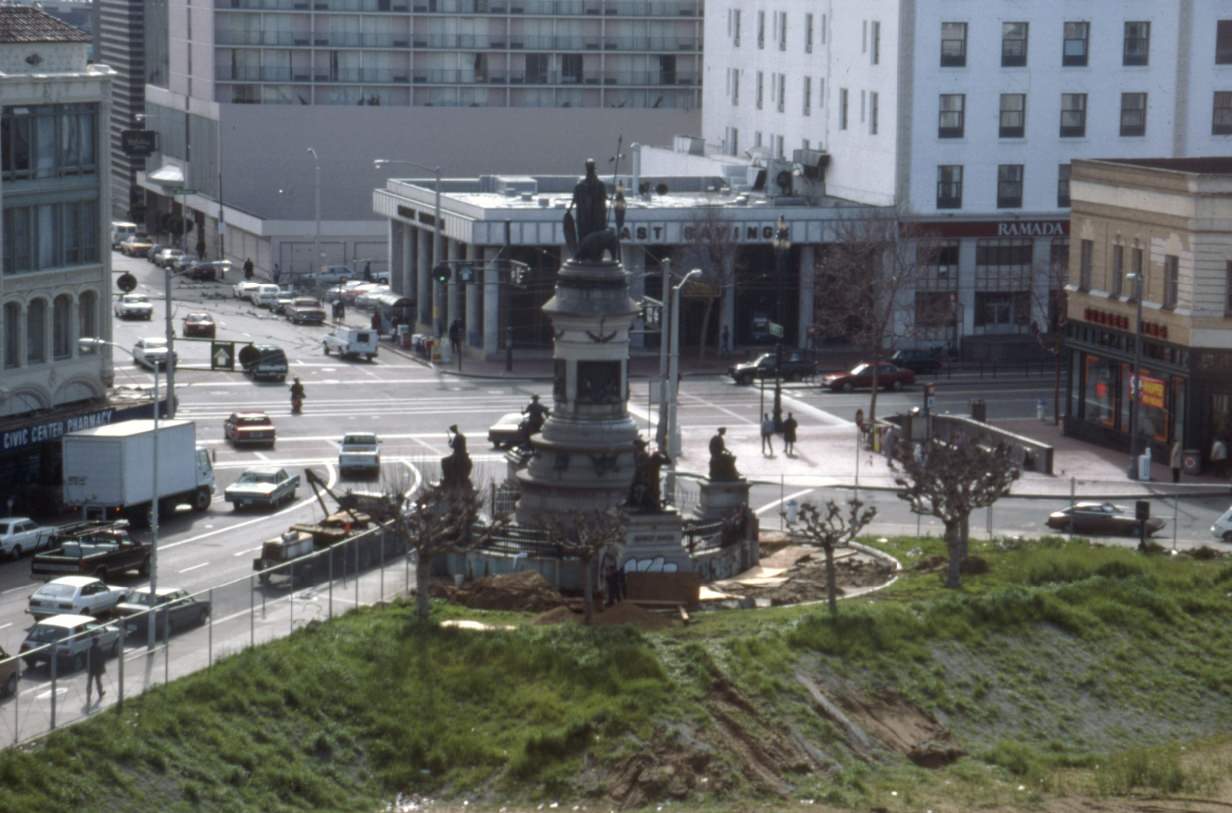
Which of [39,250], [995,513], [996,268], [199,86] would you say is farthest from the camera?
[199,86]

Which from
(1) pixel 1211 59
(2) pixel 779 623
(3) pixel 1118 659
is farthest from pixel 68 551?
(1) pixel 1211 59

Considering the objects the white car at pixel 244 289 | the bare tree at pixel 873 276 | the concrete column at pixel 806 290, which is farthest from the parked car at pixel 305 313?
the bare tree at pixel 873 276

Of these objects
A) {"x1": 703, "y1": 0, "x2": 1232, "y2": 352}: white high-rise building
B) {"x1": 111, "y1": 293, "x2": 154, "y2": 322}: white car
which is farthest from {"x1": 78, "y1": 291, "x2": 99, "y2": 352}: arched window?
{"x1": 703, "y1": 0, "x2": 1232, "y2": 352}: white high-rise building

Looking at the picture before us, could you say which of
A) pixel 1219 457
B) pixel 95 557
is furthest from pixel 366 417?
pixel 1219 457

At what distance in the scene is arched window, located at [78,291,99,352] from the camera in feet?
261

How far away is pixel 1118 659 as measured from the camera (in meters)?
55.2

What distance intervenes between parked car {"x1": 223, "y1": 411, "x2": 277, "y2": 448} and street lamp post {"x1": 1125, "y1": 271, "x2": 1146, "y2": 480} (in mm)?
28333

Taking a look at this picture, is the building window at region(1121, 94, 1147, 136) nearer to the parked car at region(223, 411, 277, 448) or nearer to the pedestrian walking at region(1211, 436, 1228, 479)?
the pedestrian walking at region(1211, 436, 1228, 479)

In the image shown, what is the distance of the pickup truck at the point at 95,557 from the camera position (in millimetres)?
60875

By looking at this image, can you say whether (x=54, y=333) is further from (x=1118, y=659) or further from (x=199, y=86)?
(x=199, y=86)

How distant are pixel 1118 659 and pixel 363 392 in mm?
47512

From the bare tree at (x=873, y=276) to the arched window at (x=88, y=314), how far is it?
3078 centimetres

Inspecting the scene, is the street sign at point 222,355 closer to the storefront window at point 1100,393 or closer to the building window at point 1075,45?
the storefront window at point 1100,393

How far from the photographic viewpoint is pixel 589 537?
51000 mm
